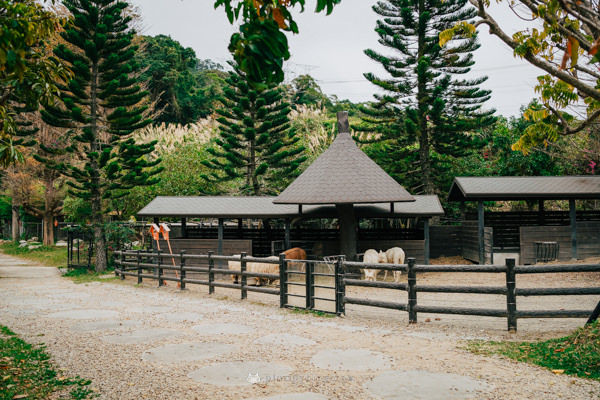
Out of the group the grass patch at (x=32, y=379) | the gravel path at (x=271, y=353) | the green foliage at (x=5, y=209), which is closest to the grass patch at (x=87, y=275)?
the gravel path at (x=271, y=353)

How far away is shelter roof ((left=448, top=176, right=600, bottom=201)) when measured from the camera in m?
16.3

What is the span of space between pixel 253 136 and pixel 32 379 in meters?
19.6

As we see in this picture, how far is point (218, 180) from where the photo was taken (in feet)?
82.6

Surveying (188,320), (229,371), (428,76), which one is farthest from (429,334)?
(428,76)

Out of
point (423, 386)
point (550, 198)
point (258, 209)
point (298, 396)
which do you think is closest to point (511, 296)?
point (423, 386)

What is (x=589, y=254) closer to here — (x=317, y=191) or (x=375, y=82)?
(x=317, y=191)

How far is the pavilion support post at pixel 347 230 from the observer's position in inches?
594

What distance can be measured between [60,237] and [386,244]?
26.4m

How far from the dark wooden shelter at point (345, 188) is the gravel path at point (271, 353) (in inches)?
207

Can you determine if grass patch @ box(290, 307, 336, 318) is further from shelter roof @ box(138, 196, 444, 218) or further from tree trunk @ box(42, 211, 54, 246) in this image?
tree trunk @ box(42, 211, 54, 246)

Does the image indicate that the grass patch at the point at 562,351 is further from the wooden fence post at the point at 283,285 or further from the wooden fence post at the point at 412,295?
the wooden fence post at the point at 283,285

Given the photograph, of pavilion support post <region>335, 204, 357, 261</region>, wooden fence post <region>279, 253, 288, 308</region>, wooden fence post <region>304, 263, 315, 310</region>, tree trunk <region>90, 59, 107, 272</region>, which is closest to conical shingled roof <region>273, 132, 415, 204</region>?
pavilion support post <region>335, 204, 357, 261</region>

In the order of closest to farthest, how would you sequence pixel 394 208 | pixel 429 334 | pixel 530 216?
pixel 429 334, pixel 394 208, pixel 530 216

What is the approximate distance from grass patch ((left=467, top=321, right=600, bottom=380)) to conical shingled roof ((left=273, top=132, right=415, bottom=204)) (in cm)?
835
